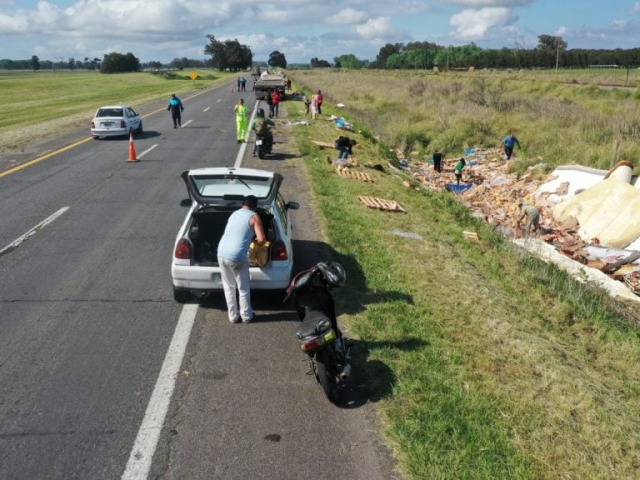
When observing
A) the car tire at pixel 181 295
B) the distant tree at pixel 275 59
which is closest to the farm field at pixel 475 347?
the car tire at pixel 181 295

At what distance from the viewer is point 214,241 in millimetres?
7926

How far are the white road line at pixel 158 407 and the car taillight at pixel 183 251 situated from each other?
2.52ft

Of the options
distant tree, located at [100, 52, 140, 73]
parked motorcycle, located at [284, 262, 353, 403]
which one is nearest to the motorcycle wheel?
parked motorcycle, located at [284, 262, 353, 403]

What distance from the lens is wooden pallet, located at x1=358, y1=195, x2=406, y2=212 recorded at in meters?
13.8

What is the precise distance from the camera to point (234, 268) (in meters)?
6.80

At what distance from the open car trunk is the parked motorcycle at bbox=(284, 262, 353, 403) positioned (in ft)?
5.74

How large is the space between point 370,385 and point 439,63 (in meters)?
169

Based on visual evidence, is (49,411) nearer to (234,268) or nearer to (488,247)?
(234,268)

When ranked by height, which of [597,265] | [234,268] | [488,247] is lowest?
[597,265]

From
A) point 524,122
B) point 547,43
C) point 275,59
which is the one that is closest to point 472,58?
point 547,43

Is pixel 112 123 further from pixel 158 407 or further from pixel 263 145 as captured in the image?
pixel 158 407

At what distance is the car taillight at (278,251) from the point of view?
7402mm

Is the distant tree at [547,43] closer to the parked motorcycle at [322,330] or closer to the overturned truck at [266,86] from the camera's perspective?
the overturned truck at [266,86]

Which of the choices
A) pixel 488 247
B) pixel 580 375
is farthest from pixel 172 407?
pixel 488 247
